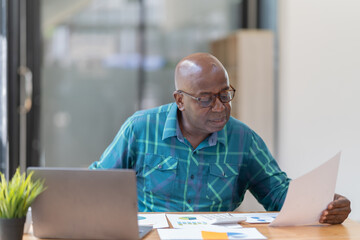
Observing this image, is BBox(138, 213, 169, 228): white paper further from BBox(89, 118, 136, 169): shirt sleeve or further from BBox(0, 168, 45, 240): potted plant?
BBox(0, 168, 45, 240): potted plant

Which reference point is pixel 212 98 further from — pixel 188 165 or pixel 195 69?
pixel 188 165

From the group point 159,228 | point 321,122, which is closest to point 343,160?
point 321,122

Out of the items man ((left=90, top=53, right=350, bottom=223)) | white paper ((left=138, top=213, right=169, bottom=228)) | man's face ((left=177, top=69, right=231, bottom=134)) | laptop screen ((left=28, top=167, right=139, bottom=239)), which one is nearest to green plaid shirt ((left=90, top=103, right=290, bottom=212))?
man ((left=90, top=53, right=350, bottom=223))

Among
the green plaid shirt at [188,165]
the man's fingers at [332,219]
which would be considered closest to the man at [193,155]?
the green plaid shirt at [188,165]

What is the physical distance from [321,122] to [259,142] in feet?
Result: 6.09

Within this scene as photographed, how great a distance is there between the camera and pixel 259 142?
2348mm

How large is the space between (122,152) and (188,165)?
0.29 metres

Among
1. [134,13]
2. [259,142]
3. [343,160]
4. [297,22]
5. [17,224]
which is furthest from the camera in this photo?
[134,13]

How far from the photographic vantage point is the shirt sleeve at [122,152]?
224cm

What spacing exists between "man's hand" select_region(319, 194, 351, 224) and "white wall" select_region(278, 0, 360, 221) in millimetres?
1741

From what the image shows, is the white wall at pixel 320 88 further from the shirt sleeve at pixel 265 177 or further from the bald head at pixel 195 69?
the bald head at pixel 195 69

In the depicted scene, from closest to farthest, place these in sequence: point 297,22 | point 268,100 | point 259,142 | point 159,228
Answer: point 159,228 → point 259,142 → point 297,22 → point 268,100

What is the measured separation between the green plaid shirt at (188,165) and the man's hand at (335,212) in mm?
317

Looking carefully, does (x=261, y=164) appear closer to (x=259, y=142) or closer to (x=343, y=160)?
(x=259, y=142)
